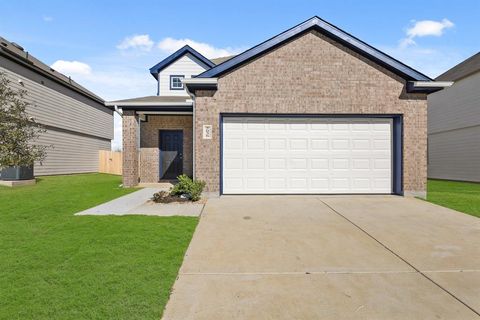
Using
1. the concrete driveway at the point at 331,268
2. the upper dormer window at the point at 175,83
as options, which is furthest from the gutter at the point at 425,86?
the upper dormer window at the point at 175,83

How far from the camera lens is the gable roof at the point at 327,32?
8.80 m

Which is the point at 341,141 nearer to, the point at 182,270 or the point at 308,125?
the point at 308,125

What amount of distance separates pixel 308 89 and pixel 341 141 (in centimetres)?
224

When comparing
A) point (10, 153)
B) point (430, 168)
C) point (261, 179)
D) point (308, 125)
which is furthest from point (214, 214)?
point (430, 168)

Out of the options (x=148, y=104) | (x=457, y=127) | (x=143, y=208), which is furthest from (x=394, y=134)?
(x=457, y=127)

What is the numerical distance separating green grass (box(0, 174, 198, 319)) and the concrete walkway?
0.45 meters

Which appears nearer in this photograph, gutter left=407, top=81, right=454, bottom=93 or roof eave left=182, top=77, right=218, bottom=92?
roof eave left=182, top=77, right=218, bottom=92

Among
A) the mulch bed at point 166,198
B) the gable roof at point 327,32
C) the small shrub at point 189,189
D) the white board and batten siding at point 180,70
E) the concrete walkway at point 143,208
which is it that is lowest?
the concrete walkway at point 143,208

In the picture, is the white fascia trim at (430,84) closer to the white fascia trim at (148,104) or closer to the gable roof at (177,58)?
the white fascia trim at (148,104)

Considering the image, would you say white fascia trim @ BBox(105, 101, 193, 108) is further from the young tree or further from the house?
the young tree

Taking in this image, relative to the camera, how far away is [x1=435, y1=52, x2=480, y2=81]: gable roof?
15570 millimetres

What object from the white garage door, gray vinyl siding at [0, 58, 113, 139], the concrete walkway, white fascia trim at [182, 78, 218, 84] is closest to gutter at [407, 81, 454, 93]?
the white garage door

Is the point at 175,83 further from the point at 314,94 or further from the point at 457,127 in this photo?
the point at 457,127

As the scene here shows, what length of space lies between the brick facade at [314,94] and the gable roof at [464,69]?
1040 centimetres
